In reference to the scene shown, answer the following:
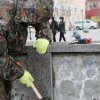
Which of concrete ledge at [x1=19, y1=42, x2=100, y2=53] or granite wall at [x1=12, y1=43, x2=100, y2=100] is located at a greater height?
concrete ledge at [x1=19, y1=42, x2=100, y2=53]

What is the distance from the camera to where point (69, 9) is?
2228 inches

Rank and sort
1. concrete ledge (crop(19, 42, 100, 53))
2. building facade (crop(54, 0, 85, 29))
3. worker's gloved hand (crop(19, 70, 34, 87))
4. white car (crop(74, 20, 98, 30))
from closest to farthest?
worker's gloved hand (crop(19, 70, 34, 87)) < concrete ledge (crop(19, 42, 100, 53)) < building facade (crop(54, 0, 85, 29)) < white car (crop(74, 20, 98, 30))

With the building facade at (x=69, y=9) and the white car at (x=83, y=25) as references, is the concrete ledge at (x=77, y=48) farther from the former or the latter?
the white car at (x=83, y=25)

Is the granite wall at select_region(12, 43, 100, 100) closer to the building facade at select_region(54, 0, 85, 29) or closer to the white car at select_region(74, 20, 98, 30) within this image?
the building facade at select_region(54, 0, 85, 29)

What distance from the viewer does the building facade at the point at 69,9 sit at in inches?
2061

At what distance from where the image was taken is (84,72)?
5.09 m

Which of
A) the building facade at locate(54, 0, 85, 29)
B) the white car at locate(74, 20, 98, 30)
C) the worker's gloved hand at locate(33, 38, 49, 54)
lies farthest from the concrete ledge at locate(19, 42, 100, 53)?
the white car at locate(74, 20, 98, 30)

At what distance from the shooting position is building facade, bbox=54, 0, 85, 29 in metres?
52.3

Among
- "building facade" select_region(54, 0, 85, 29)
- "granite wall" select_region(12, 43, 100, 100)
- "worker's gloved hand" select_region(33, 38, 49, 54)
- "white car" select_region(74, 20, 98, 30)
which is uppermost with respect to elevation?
"worker's gloved hand" select_region(33, 38, 49, 54)

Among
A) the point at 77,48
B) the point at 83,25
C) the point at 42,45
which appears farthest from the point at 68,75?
the point at 83,25

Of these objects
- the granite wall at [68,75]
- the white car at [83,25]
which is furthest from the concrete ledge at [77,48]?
the white car at [83,25]

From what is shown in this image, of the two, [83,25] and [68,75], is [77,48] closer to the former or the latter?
[68,75]

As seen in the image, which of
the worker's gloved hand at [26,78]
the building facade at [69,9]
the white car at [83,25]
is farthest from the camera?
the white car at [83,25]

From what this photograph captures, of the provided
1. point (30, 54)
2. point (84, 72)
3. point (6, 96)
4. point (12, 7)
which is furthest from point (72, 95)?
point (12, 7)
